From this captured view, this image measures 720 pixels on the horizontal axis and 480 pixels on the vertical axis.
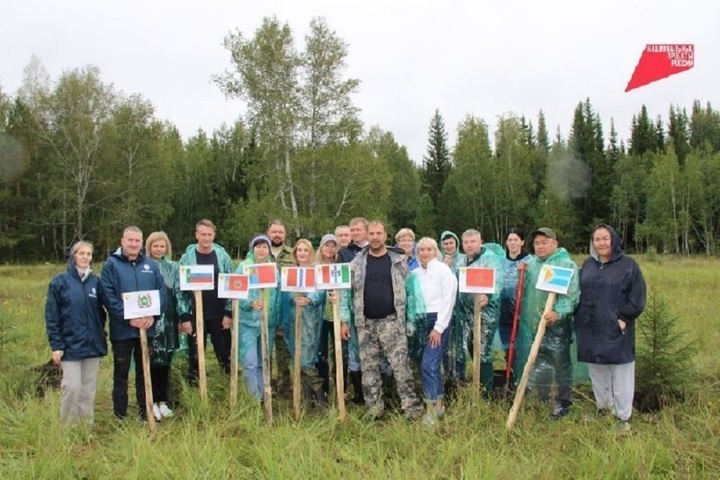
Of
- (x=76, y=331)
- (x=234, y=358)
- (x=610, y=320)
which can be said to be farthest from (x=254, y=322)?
(x=610, y=320)

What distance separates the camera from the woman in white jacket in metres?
5.85

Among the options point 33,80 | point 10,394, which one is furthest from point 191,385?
point 33,80

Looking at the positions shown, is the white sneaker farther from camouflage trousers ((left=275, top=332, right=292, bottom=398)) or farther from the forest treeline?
the forest treeline

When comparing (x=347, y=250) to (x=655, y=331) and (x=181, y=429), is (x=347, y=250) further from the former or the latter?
(x=655, y=331)

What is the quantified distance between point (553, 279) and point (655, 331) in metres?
1.49

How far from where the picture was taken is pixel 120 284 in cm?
573

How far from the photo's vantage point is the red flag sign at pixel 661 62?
16.9ft

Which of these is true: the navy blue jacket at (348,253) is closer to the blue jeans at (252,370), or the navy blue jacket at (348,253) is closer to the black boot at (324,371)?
the black boot at (324,371)

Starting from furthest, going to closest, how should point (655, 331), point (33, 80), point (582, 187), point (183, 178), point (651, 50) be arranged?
point (582, 187) < point (183, 178) < point (33, 80) < point (655, 331) < point (651, 50)

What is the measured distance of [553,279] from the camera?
5.53 metres

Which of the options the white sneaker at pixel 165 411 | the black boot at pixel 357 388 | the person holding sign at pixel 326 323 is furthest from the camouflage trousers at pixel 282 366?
the white sneaker at pixel 165 411

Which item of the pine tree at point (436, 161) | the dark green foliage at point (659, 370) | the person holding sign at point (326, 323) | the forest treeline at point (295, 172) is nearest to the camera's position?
the dark green foliage at point (659, 370)

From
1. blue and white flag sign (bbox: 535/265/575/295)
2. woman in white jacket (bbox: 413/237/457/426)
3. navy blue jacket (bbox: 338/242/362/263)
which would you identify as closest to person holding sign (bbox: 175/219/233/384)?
navy blue jacket (bbox: 338/242/362/263)

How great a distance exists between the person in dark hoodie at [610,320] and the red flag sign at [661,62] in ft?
4.55
